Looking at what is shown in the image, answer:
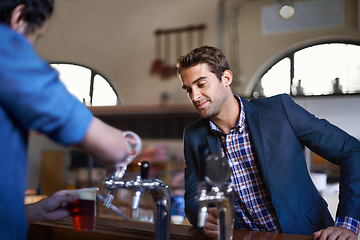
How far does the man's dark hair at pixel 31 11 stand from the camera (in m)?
0.63

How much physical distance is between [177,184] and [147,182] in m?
4.53

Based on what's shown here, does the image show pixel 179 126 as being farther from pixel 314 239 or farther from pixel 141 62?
pixel 314 239

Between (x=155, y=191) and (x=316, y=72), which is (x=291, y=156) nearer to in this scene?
(x=155, y=191)

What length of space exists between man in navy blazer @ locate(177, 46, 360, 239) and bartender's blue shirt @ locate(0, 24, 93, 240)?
0.90 m

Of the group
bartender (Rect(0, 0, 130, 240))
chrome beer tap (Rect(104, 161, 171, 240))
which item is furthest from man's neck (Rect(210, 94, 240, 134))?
bartender (Rect(0, 0, 130, 240))

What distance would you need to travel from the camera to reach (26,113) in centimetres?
56

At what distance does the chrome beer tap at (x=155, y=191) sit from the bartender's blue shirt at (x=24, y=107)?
36 centimetres

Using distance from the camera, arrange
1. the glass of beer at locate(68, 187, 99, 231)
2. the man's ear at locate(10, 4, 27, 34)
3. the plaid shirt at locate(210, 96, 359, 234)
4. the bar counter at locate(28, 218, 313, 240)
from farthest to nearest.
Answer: the plaid shirt at locate(210, 96, 359, 234) < the bar counter at locate(28, 218, 313, 240) < the glass of beer at locate(68, 187, 99, 231) < the man's ear at locate(10, 4, 27, 34)

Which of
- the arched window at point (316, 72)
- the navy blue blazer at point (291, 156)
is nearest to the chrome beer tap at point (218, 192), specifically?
the navy blue blazer at point (291, 156)

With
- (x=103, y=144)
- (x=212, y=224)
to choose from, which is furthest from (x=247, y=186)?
(x=103, y=144)

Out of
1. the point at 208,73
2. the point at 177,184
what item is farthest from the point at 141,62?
the point at 208,73

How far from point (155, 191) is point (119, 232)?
46 centimetres

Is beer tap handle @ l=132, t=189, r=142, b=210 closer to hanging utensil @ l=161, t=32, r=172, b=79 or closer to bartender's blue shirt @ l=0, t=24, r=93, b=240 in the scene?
bartender's blue shirt @ l=0, t=24, r=93, b=240

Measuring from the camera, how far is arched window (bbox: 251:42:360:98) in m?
5.23
